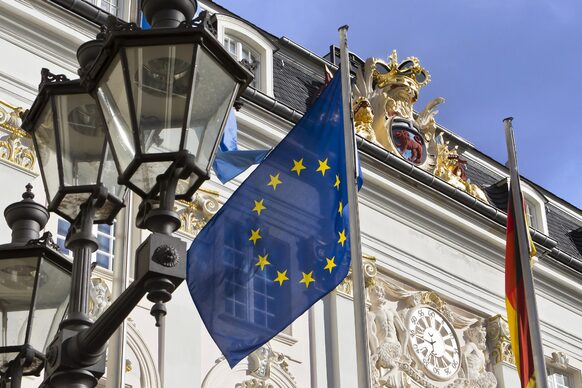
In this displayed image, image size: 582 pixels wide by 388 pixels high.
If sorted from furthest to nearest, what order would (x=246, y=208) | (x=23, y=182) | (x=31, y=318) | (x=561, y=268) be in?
(x=561, y=268)
(x=23, y=182)
(x=246, y=208)
(x=31, y=318)

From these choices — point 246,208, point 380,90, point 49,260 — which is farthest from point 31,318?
point 380,90

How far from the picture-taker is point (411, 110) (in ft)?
77.0

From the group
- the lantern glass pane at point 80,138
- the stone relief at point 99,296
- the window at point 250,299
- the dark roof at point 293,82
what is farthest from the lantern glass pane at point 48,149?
the dark roof at point 293,82

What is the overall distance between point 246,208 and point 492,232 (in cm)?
952

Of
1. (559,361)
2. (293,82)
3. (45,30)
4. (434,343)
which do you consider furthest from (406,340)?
(45,30)

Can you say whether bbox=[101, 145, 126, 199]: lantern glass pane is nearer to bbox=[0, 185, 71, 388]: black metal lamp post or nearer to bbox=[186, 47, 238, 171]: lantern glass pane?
bbox=[0, 185, 71, 388]: black metal lamp post

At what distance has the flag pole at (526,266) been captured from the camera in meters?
17.5

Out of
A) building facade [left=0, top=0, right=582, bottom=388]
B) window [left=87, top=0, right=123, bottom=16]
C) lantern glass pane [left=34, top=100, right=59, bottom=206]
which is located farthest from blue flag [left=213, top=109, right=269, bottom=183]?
lantern glass pane [left=34, top=100, right=59, bottom=206]

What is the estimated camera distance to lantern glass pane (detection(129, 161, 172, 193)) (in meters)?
7.28

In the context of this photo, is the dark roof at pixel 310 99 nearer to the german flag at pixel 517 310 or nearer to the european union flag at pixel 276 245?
the german flag at pixel 517 310

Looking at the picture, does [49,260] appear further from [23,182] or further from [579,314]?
[579,314]

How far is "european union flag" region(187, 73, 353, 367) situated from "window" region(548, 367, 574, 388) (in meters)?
9.93

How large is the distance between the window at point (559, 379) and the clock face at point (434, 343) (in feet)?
9.60

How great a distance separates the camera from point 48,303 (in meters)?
8.83
